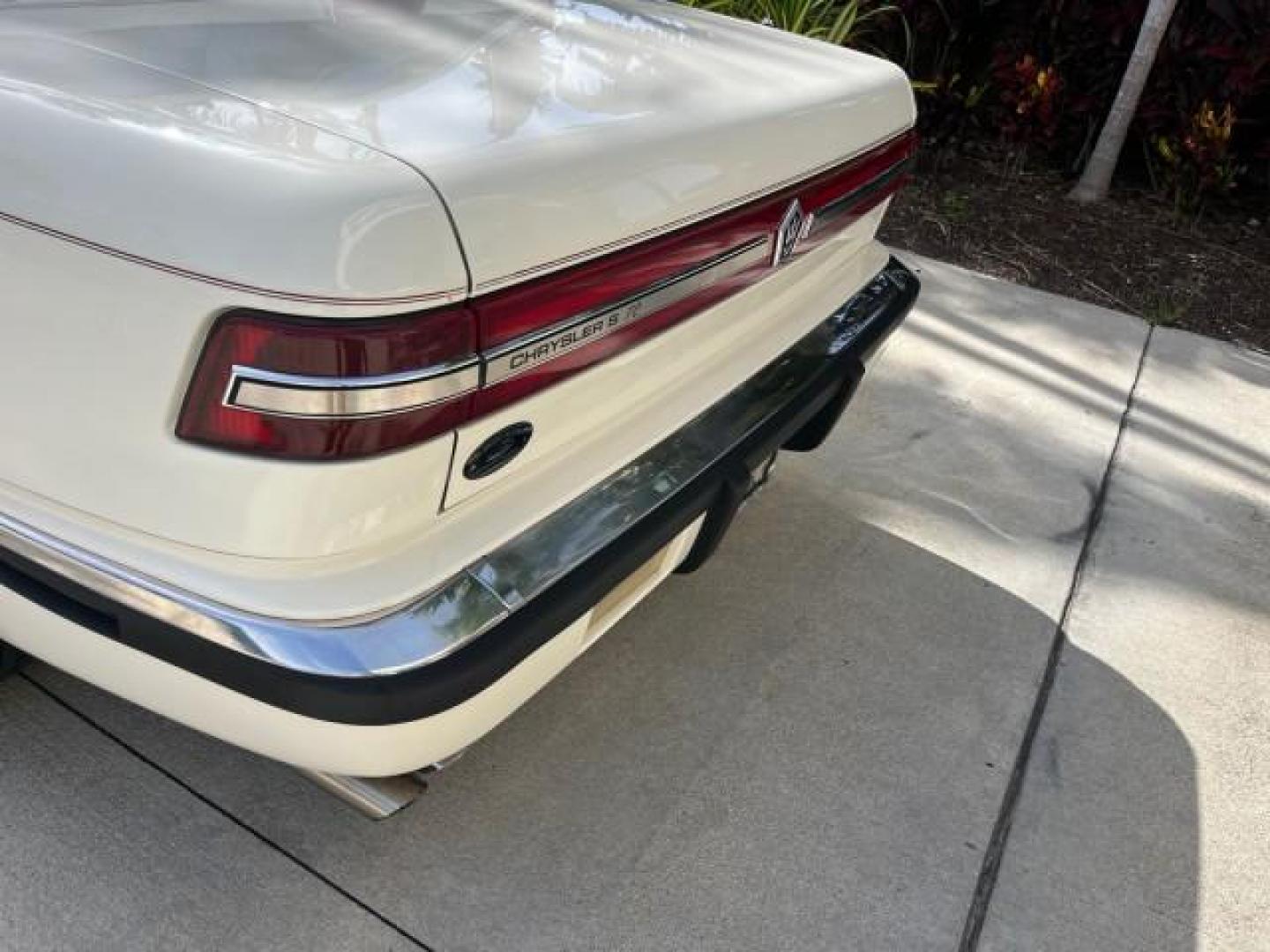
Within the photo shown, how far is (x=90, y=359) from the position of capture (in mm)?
1408

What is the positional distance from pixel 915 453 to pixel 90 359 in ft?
8.76

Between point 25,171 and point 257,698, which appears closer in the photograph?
point 25,171

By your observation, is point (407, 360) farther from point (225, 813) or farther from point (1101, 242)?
point (1101, 242)

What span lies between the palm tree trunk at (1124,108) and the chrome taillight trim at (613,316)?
442 centimetres

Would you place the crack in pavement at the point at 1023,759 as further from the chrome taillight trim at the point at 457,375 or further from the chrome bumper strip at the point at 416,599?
the chrome taillight trim at the point at 457,375

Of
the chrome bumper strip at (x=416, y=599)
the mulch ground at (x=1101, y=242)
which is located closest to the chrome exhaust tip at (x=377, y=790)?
the chrome bumper strip at (x=416, y=599)

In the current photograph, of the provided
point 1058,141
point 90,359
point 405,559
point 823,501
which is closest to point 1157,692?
point 823,501

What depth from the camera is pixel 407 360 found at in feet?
4.54

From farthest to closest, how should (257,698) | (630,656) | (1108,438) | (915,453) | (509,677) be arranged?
(1108,438), (915,453), (630,656), (509,677), (257,698)

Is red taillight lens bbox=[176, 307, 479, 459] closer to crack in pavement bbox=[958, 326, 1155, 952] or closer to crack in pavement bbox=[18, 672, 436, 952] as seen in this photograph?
crack in pavement bbox=[18, 672, 436, 952]

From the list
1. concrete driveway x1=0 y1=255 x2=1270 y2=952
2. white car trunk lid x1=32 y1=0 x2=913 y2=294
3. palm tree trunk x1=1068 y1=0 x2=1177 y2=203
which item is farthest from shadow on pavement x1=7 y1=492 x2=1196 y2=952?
palm tree trunk x1=1068 y1=0 x2=1177 y2=203

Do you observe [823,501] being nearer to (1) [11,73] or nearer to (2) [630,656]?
(2) [630,656]

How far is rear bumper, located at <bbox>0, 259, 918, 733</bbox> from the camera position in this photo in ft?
4.76

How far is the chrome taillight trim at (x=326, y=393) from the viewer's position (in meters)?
1.35
